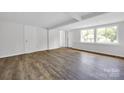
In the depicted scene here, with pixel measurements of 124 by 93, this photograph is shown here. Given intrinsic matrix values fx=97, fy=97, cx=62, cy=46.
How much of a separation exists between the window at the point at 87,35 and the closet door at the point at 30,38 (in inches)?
163

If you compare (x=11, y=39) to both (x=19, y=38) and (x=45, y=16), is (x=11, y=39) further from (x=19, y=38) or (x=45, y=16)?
(x=45, y=16)

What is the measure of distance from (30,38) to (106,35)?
545cm

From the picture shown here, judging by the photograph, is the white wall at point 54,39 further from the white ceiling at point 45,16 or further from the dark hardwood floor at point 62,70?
the dark hardwood floor at point 62,70

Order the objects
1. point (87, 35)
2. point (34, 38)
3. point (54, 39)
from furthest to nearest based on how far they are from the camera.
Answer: point (54, 39) < point (87, 35) < point (34, 38)

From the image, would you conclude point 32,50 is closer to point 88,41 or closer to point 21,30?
point 21,30

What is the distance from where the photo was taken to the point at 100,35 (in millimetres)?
6922

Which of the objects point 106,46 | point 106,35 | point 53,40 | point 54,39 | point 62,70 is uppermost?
point 106,35

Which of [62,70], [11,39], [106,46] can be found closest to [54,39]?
[11,39]

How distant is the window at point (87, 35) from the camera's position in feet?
25.5

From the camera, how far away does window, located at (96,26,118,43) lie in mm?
5938

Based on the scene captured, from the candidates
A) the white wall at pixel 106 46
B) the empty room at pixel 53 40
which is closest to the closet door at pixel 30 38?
the empty room at pixel 53 40

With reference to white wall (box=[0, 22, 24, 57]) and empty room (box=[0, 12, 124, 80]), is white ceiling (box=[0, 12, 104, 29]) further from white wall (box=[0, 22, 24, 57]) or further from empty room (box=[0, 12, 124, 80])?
white wall (box=[0, 22, 24, 57])

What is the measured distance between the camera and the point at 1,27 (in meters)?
5.49
